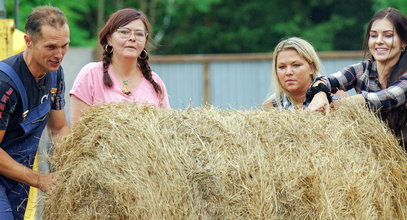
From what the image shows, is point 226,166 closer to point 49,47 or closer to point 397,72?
point 49,47

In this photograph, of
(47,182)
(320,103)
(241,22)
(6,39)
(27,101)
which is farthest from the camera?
(241,22)

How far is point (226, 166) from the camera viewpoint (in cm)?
448

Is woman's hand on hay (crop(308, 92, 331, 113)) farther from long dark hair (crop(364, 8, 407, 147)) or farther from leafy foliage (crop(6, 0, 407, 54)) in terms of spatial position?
leafy foliage (crop(6, 0, 407, 54))

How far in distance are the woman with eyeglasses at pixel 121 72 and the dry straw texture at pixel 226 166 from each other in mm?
677

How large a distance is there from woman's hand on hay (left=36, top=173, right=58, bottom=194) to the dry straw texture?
0.06 meters

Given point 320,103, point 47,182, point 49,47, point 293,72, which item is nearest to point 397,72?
point 320,103

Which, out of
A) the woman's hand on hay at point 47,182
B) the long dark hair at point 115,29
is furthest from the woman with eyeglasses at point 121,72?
the woman's hand on hay at point 47,182

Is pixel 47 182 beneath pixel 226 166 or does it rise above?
beneath

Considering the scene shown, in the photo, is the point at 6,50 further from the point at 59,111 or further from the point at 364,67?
the point at 364,67

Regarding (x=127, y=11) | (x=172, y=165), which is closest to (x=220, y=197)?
(x=172, y=165)

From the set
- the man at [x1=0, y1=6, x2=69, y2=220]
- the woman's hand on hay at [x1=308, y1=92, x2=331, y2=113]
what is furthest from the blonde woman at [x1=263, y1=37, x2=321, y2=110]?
the man at [x1=0, y1=6, x2=69, y2=220]

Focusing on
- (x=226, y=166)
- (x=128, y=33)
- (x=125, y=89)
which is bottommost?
(x=226, y=166)

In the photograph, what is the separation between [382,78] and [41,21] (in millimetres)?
2234

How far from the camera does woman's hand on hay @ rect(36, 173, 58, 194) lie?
15.9 ft
